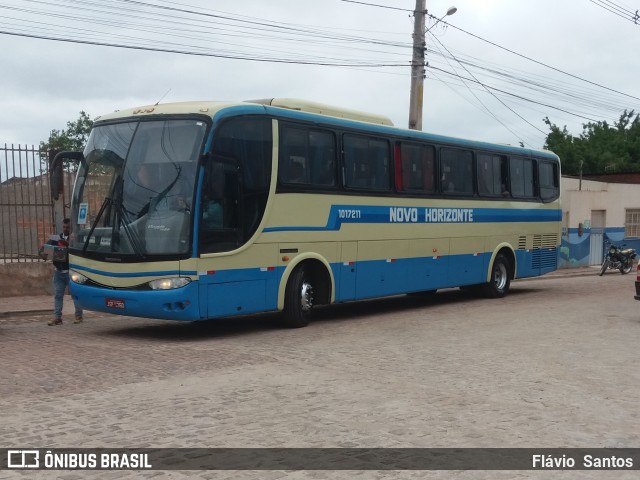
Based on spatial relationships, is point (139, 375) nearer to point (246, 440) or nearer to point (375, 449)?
point (246, 440)

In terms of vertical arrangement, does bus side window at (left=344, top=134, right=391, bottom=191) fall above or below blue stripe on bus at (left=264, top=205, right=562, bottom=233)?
above

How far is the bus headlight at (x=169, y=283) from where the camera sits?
11289 millimetres

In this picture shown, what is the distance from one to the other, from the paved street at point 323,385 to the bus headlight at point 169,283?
88cm

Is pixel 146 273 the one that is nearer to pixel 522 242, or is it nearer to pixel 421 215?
pixel 421 215

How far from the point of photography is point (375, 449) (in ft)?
20.2

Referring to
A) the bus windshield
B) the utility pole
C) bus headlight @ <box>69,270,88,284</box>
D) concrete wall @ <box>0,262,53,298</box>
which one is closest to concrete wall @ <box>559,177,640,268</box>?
the utility pole

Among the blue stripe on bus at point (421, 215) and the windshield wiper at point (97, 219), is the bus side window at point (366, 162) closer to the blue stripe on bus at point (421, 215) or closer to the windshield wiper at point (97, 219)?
the blue stripe on bus at point (421, 215)

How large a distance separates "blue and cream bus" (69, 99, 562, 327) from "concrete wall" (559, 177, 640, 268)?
17935mm

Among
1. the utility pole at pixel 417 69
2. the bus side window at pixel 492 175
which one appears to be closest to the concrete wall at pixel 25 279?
the bus side window at pixel 492 175

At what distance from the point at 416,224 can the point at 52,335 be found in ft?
24.5

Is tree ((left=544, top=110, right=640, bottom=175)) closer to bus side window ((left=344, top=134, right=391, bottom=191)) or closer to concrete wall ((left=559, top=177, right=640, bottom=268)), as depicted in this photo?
concrete wall ((left=559, top=177, right=640, bottom=268))

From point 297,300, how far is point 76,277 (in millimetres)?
3556

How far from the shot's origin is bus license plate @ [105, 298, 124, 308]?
1159cm

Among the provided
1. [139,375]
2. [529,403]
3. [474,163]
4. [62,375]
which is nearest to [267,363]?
[139,375]
